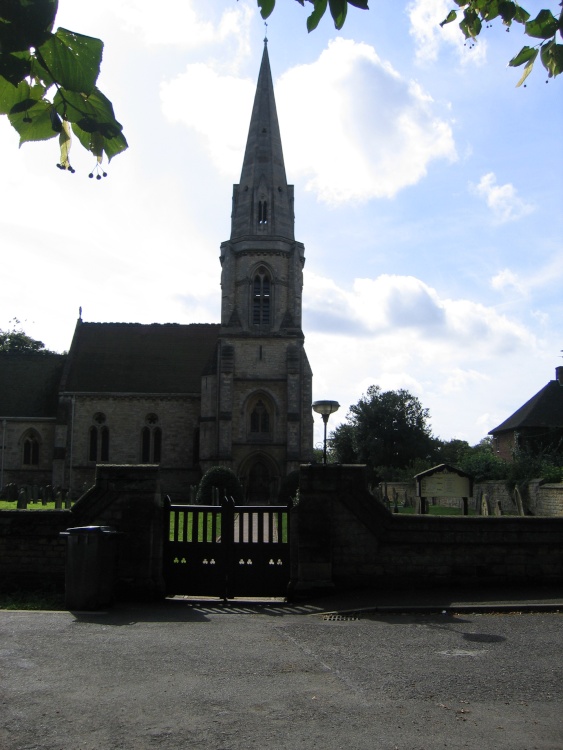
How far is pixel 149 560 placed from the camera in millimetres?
10484

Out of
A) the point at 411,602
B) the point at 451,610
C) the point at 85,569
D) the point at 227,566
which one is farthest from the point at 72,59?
the point at 227,566

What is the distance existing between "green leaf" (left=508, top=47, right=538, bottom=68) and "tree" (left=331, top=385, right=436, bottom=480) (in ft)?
224

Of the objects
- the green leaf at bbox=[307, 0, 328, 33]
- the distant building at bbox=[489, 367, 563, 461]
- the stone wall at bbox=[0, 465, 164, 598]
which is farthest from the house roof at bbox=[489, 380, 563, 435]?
the green leaf at bbox=[307, 0, 328, 33]

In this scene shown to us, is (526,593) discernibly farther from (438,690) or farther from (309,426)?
(309,426)

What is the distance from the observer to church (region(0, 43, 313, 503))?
38344 millimetres

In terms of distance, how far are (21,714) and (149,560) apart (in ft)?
17.7

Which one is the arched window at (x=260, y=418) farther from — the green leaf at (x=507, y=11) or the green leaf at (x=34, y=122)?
the green leaf at (x=34, y=122)

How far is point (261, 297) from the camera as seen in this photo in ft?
132

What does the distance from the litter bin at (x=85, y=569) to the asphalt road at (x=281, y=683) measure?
416 millimetres

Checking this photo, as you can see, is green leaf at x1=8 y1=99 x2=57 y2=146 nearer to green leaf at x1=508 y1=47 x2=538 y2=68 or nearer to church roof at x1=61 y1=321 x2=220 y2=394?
green leaf at x1=508 y1=47 x2=538 y2=68

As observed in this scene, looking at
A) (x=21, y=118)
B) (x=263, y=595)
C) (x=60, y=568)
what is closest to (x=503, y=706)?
(x=21, y=118)

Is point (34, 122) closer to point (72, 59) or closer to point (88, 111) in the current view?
point (88, 111)

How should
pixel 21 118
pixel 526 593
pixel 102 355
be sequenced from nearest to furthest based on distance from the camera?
pixel 21 118
pixel 526 593
pixel 102 355

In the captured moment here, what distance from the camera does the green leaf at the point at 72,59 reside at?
2283 mm
